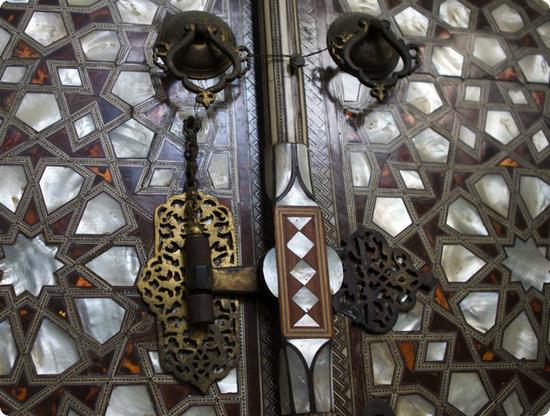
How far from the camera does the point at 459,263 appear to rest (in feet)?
10.3

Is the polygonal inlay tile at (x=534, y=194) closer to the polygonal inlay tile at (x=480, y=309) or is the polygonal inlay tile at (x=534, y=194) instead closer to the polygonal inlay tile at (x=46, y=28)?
the polygonal inlay tile at (x=480, y=309)

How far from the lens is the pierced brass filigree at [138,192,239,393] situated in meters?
2.76

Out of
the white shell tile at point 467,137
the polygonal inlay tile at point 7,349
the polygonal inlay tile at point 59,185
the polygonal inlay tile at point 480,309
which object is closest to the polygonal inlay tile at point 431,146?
the white shell tile at point 467,137

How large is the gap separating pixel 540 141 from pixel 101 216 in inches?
70.8

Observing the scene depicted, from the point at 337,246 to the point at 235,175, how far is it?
0.45 m

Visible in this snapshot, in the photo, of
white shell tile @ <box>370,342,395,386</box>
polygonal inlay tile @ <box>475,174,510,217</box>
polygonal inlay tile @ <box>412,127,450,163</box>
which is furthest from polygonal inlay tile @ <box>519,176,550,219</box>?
white shell tile @ <box>370,342,395,386</box>

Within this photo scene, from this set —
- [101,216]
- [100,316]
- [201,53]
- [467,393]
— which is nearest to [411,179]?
[467,393]

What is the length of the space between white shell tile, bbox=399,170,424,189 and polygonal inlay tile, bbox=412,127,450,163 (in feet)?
0.27

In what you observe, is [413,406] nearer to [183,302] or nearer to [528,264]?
[528,264]

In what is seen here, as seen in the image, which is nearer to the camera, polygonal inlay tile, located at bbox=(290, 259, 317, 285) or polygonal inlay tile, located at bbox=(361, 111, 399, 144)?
polygonal inlay tile, located at bbox=(290, 259, 317, 285)

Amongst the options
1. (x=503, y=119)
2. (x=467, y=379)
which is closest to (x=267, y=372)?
(x=467, y=379)

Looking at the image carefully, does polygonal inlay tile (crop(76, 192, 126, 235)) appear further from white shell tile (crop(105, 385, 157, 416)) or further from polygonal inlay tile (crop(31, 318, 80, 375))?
white shell tile (crop(105, 385, 157, 416))

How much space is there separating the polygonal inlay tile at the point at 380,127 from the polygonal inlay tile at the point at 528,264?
62 centimetres

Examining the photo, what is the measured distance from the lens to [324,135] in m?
3.24
